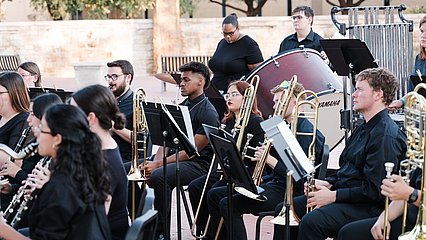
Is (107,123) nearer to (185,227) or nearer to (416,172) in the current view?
(416,172)

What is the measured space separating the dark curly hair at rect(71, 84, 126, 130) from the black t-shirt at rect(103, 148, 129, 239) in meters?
0.16

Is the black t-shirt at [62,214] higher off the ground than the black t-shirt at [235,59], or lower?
lower

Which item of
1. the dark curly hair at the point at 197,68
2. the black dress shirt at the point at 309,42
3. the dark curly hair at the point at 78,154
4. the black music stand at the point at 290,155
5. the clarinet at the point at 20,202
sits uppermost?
the black dress shirt at the point at 309,42

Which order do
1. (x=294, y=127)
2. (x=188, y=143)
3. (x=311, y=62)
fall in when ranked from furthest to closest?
(x=311, y=62)
(x=188, y=143)
(x=294, y=127)

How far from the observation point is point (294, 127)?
5.59m

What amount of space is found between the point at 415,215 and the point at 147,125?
7.63ft

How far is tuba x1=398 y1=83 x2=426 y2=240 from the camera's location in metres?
4.39

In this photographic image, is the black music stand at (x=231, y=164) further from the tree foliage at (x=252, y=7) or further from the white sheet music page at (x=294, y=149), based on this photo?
the tree foliage at (x=252, y=7)

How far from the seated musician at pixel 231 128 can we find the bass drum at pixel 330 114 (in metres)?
1.84

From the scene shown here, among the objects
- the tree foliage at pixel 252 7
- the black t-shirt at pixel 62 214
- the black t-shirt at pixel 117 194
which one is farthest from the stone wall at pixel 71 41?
the black t-shirt at pixel 62 214

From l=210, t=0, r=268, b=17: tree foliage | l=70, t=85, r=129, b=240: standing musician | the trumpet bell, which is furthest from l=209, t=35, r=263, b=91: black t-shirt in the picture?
l=210, t=0, r=268, b=17: tree foliage

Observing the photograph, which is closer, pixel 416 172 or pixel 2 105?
pixel 416 172

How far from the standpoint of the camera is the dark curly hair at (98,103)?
435 cm

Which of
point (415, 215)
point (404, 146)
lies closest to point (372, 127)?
point (404, 146)
